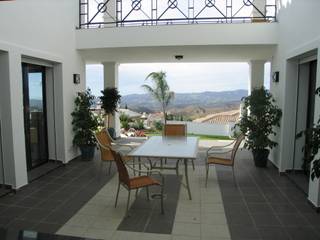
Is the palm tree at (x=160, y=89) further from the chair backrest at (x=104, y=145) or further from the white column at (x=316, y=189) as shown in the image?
the white column at (x=316, y=189)

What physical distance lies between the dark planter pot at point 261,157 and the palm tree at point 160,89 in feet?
16.9

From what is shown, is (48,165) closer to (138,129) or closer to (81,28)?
(81,28)

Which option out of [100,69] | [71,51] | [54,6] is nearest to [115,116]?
[100,69]

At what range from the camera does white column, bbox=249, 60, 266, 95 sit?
822cm

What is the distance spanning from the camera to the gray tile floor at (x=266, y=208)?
10.0 feet

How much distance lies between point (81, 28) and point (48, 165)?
121 inches

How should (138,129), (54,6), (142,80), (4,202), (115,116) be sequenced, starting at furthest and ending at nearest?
1. (138,129)
2. (142,80)
3. (115,116)
4. (54,6)
5. (4,202)

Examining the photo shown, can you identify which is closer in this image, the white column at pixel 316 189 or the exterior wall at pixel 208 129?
the white column at pixel 316 189

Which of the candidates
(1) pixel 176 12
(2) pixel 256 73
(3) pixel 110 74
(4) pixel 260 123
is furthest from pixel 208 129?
(1) pixel 176 12

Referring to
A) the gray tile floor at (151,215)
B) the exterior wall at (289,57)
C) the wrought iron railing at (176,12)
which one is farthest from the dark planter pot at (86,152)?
the exterior wall at (289,57)

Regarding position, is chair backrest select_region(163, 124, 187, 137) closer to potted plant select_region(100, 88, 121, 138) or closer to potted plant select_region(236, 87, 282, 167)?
potted plant select_region(236, 87, 282, 167)

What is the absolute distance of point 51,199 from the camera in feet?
Answer: 13.0

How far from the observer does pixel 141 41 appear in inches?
235

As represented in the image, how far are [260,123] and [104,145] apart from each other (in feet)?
10.1
